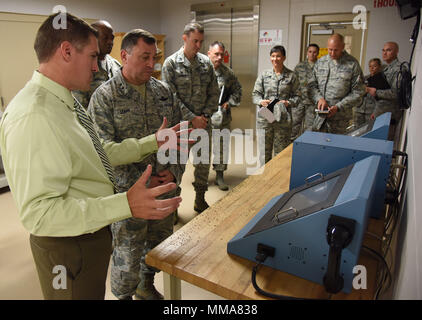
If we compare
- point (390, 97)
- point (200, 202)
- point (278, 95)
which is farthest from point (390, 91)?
point (200, 202)

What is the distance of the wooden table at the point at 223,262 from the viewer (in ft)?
3.00

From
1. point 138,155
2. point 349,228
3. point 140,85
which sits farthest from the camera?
point 140,85

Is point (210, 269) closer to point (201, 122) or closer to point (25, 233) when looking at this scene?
point (201, 122)

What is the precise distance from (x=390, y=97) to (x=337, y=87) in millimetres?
876

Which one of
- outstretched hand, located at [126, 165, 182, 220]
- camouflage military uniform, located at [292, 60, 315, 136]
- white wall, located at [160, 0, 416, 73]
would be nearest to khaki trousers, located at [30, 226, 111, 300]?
outstretched hand, located at [126, 165, 182, 220]

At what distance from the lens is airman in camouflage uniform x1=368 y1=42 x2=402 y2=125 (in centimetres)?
370

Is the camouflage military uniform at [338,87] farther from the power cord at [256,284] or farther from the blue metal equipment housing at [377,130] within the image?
the power cord at [256,284]

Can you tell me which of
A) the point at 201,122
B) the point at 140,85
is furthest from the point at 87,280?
the point at 201,122

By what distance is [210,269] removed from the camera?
39.5 inches

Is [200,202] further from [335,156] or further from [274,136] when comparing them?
[335,156]

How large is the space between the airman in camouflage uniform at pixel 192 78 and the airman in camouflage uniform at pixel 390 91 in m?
2.06

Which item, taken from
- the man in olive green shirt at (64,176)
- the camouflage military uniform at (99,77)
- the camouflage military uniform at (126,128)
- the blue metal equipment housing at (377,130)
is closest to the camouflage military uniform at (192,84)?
the camouflage military uniform at (99,77)

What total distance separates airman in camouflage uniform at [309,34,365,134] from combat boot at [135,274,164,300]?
2.26m
